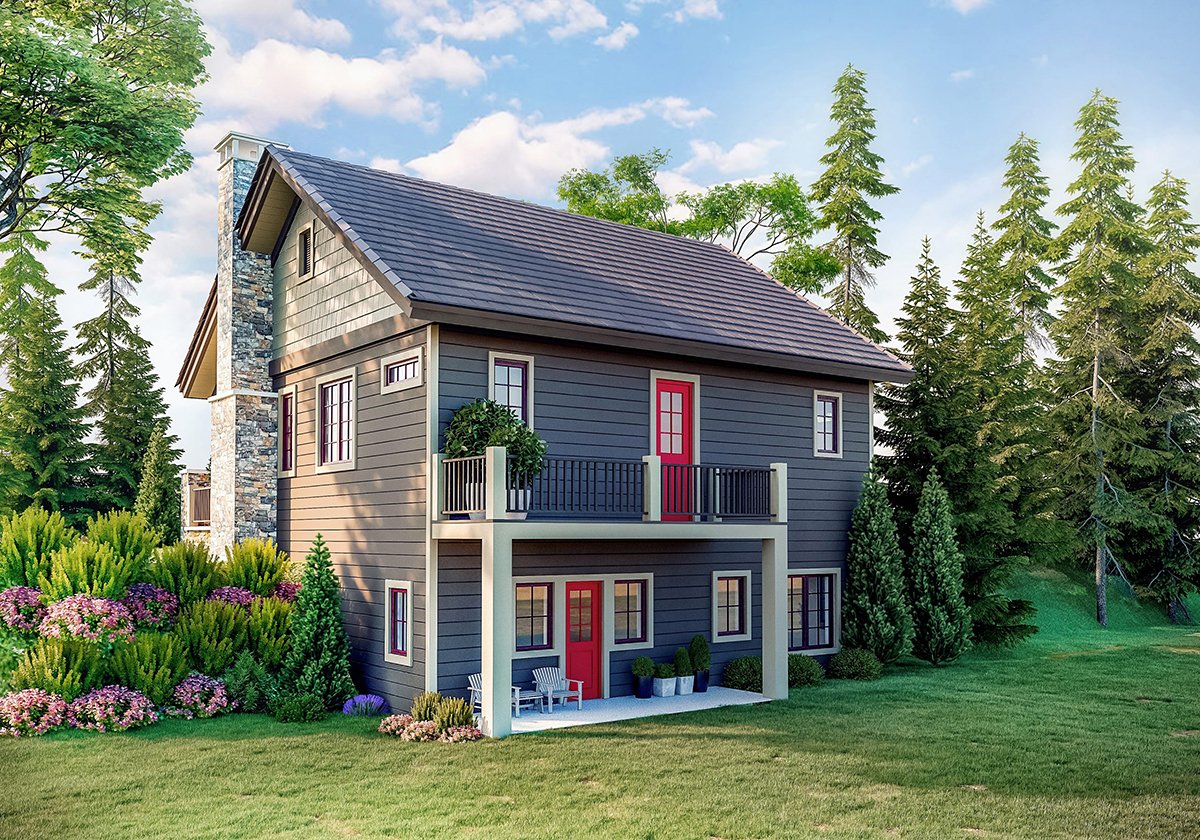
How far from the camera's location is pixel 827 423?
19938 millimetres

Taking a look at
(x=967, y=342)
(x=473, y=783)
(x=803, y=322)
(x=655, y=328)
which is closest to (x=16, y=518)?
(x=473, y=783)

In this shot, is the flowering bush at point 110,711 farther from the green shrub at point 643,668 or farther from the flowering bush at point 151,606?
the green shrub at point 643,668

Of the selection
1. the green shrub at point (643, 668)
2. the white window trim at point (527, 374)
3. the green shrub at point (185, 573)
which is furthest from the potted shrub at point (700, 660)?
the green shrub at point (185, 573)

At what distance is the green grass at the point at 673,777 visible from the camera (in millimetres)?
9586

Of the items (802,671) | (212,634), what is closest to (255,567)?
(212,634)

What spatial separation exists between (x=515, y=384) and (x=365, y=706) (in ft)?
17.1

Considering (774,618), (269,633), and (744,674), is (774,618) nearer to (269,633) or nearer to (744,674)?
(744,674)

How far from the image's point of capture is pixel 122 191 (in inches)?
925

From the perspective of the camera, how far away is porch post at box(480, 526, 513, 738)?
13.3m

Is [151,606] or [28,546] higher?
[28,546]

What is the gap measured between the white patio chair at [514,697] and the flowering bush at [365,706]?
1.57 m

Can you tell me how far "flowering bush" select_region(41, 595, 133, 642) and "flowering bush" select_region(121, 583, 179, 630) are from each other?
60 centimetres

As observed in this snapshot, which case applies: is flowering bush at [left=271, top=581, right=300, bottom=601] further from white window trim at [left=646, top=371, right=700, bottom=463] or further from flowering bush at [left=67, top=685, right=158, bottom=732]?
white window trim at [left=646, top=371, right=700, bottom=463]

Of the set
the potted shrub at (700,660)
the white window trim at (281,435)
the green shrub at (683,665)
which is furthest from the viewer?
the white window trim at (281,435)
